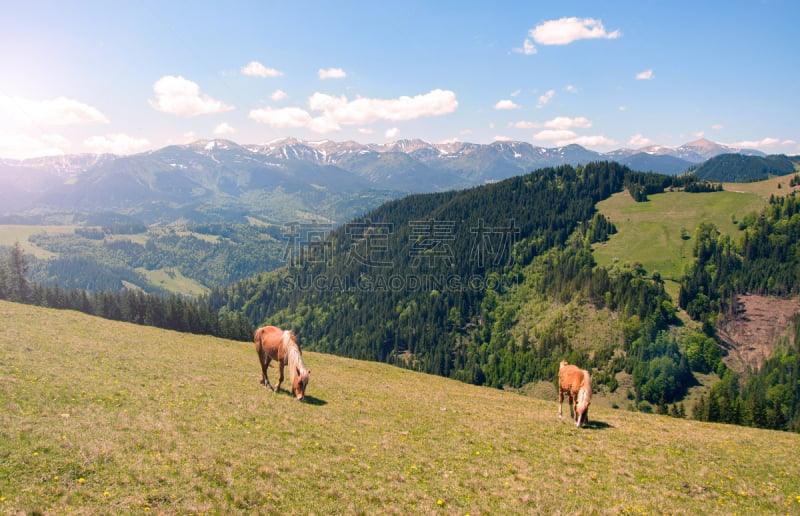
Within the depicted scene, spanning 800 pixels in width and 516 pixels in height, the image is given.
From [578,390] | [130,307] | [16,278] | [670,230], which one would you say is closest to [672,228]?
[670,230]

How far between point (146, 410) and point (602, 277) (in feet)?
510

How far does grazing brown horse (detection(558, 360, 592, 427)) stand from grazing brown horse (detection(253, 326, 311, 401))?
60.4 ft

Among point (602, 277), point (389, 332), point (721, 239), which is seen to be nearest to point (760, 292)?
point (721, 239)

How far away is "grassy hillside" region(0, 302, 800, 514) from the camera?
1371 centimetres

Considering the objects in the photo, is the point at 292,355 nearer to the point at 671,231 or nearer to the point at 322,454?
the point at 322,454

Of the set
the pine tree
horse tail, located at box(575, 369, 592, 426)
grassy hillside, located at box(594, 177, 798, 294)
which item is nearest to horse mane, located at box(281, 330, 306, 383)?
horse tail, located at box(575, 369, 592, 426)

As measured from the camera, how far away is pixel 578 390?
2723cm

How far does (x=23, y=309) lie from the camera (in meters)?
49.4

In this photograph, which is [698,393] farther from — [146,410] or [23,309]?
[23,309]

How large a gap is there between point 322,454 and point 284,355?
12.1m

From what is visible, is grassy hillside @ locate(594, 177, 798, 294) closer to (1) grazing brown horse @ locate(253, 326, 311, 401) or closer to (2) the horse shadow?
(2) the horse shadow

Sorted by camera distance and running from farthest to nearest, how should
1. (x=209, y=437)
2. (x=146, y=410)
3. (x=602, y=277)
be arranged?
(x=602, y=277)
(x=146, y=410)
(x=209, y=437)

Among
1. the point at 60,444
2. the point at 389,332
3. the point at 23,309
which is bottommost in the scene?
the point at 389,332

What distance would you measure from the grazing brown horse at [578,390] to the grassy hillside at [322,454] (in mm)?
1191
